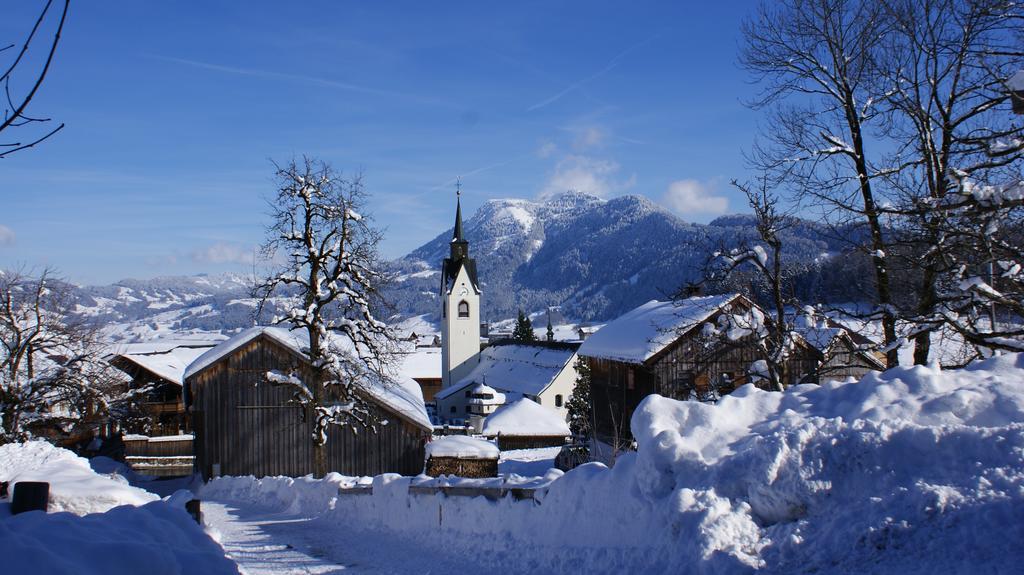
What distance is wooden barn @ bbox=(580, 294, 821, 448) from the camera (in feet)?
83.8

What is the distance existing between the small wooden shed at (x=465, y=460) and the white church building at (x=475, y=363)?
30681 millimetres

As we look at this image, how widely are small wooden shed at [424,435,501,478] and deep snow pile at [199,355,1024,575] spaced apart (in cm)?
898

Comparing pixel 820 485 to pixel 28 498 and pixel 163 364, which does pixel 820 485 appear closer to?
pixel 28 498

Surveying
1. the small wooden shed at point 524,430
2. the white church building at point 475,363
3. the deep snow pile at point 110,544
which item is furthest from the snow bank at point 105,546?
the white church building at point 475,363

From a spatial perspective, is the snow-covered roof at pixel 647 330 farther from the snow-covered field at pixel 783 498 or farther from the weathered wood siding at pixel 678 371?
the snow-covered field at pixel 783 498

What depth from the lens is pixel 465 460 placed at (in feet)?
60.3

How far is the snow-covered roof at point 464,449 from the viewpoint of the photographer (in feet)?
59.9

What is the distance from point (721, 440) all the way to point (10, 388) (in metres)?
25.3

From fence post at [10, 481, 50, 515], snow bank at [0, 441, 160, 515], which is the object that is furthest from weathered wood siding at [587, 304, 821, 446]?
fence post at [10, 481, 50, 515]

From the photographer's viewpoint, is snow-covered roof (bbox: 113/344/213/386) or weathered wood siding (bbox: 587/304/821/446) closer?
weathered wood siding (bbox: 587/304/821/446)

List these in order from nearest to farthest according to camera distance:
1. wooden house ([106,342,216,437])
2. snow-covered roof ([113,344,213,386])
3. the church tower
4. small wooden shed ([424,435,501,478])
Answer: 1. small wooden shed ([424,435,501,478])
2. wooden house ([106,342,216,437])
3. snow-covered roof ([113,344,213,386])
4. the church tower

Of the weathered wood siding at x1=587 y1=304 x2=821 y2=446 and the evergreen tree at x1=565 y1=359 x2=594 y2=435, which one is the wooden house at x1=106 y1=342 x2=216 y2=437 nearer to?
the evergreen tree at x1=565 y1=359 x2=594 y2=435

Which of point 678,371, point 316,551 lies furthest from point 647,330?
point 316,551

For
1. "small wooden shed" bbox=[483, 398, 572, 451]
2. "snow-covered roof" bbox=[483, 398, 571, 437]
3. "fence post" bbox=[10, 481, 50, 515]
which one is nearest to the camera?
"fence post" bbox=[10, 481, 50, 515]
